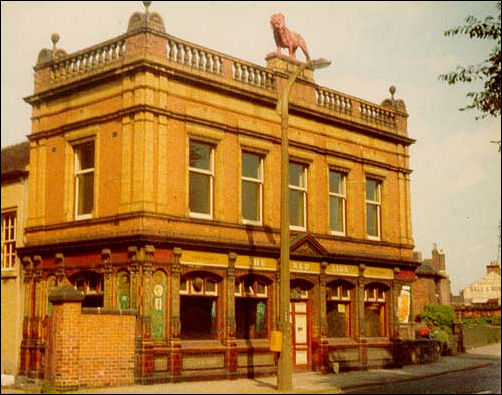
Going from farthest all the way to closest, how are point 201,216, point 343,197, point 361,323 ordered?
point 343,197 < point 361,323 < point 201,216

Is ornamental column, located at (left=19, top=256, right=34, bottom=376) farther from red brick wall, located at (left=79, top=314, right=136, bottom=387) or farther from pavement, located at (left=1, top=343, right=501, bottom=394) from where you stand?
red brick wall, located at (left=79, top=314, right=136, bottom=387)

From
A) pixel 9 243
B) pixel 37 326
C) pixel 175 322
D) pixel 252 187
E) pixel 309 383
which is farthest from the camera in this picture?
pixel 9 243

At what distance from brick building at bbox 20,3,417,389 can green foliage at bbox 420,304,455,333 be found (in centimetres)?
1305

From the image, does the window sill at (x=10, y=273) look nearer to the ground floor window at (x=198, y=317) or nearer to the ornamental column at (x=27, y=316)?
the ornamental column at (x=27, y=316)

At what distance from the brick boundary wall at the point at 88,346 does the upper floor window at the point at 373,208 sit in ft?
40.1

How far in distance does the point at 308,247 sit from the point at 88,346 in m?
9.12

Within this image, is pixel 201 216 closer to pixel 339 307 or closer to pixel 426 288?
pixel 339 307

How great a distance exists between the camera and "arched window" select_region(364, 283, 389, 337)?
28.6 m

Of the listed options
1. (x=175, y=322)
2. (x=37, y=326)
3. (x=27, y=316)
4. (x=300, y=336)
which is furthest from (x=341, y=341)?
(x=27, y=316)

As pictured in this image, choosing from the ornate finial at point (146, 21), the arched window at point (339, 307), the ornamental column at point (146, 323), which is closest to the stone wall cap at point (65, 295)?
the ornamental column at point (146, 323)

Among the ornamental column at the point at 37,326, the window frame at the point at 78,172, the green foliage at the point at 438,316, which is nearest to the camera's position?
the ornamental column at the point at 37,326

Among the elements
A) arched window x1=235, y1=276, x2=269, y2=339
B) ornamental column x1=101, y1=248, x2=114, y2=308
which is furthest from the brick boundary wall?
arched window x1=235, y1=276, x2=269, y2=339

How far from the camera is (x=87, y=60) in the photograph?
23.5 metres

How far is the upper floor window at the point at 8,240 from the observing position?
2492 centimetres
